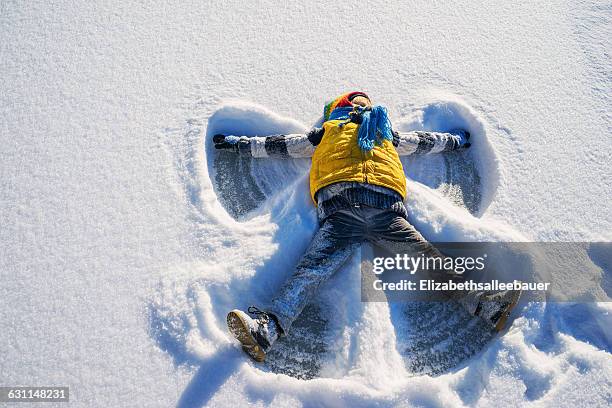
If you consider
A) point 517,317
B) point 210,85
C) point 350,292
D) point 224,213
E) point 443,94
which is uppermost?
point 210,85

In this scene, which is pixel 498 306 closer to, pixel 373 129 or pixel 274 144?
pixel 373 129

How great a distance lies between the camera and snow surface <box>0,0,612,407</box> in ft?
6.75

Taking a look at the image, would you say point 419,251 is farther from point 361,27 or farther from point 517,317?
point 361,27

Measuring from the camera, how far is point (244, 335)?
202 centimetres

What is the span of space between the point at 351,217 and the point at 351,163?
267 mm

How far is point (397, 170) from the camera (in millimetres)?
2484

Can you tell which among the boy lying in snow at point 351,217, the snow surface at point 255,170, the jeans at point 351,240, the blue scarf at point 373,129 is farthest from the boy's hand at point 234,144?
the jeans at point 351,240

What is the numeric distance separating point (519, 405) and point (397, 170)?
119 cm

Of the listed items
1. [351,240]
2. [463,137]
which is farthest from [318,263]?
[463,137]

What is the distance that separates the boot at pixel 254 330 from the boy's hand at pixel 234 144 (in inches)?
39.9

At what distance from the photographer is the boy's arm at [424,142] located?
9.14ft

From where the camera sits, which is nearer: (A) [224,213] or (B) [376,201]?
(B) [376,201]

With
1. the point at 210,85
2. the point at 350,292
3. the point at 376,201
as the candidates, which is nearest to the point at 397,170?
the point at 376,201

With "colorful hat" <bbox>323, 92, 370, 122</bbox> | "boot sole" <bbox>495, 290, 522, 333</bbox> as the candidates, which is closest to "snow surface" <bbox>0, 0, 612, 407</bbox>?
"boot sole" <bbox>495, 290, 522, 333</bbox>
